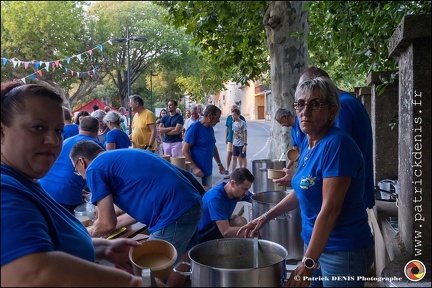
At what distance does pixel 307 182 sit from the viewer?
2045mm

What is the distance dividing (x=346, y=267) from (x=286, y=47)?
5118mm

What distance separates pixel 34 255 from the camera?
3.79 feet

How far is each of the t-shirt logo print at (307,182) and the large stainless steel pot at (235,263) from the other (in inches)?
12.2

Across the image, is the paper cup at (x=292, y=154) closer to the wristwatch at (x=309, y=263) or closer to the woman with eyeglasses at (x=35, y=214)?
the wristwatch at (x=309, y=263)

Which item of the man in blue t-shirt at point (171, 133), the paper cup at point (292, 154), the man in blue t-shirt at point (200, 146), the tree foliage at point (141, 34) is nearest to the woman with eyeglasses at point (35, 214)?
the paper cup at point (292, 154)

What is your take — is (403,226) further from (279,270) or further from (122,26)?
(122,26)

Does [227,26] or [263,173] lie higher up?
[227,26]

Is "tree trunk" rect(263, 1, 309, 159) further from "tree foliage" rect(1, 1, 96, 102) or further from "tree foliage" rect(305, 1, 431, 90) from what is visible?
"tree foliage" rect(1, 1, 96, 102)

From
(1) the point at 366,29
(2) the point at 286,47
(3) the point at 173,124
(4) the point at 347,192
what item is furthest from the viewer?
(3) the point at 173,124

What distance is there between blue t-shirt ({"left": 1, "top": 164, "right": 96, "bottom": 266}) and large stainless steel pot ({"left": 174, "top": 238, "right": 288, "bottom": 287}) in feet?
1.47

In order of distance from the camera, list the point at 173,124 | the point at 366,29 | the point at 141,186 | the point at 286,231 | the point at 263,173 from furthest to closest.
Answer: the point at 173,124
the point at 263,173
the point at 366,29
the point at 286,231
the point at 141,186

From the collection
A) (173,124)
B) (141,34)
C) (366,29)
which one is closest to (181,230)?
(366,29)

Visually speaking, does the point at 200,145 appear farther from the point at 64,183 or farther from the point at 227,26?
the point at 227,26

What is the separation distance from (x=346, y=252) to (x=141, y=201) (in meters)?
1.39
